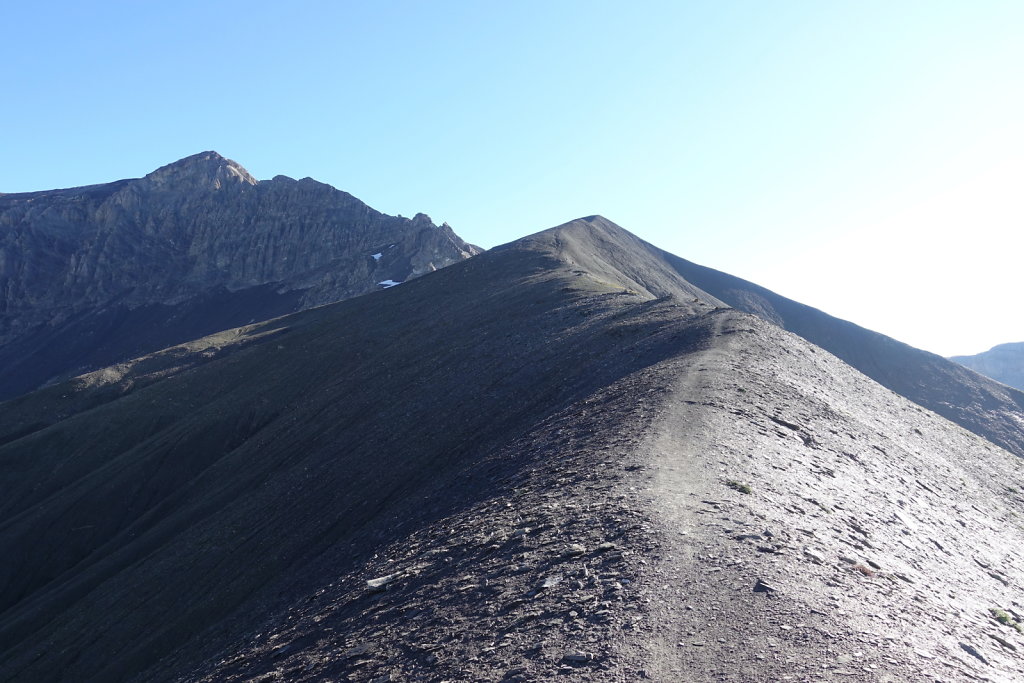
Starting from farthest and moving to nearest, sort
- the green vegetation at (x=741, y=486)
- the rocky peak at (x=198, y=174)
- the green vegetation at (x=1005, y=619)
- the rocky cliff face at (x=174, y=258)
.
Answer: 1. the rocky peak at (x=198, y=174)
2. the rocky cliff face at (x=174, y=258)
3. the green vegetation at (x=741, y=486)
4. the green vegetation at (x=1005, y=619)

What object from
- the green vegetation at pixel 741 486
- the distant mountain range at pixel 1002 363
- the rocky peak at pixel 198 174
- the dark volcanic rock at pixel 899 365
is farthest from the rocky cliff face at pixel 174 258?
the distant mountain range at pixel 1002 363

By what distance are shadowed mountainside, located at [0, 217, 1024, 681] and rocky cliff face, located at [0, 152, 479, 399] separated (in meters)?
94.0

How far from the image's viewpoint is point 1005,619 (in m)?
14.7

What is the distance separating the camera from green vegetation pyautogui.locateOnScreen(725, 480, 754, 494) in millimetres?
16547

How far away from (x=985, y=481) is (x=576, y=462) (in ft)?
68.8

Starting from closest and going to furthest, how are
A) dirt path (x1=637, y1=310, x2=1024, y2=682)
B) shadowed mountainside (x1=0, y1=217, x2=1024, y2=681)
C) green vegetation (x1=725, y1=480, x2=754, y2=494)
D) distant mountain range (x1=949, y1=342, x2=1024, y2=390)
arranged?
dirt path (x1=637, y1=310, x2=1024, y2=682) < shadowed mountainside (x1=0, y1=217, x2=1024, y2=681) < green vegetation (x1=725, y1=480, x2=754, y2=494) < distant mountain range (x1=949, y1=342, x2=1024, y2=390)

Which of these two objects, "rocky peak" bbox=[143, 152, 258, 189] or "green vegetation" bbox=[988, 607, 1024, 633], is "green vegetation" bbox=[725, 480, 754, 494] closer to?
"green vegetation" bbox=[988, 607, 1024, 633]

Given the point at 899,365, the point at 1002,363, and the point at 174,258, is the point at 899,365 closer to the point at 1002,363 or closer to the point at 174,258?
the point at 1002,363

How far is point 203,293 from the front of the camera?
16750cm

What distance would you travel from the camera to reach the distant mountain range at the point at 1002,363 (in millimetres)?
170000

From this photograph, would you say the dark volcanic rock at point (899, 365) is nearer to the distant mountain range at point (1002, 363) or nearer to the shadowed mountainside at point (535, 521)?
the shadowed mountainside at point (535, 521)

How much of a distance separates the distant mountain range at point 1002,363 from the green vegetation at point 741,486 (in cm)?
18227

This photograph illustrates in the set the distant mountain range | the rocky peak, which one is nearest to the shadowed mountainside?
the rocky peak

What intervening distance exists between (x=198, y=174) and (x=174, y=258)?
90.7 ft
